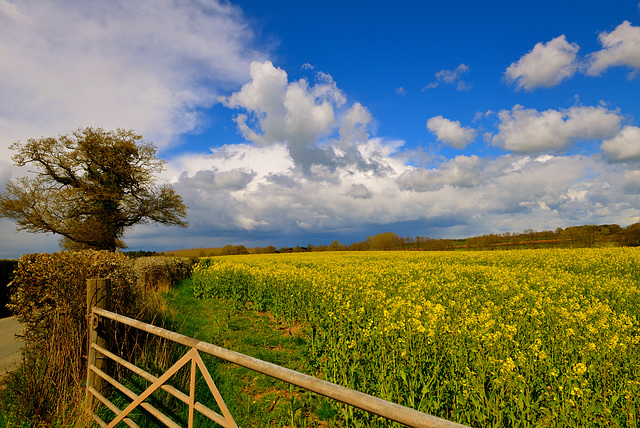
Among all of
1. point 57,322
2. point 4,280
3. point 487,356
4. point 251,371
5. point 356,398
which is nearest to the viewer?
point 356,398

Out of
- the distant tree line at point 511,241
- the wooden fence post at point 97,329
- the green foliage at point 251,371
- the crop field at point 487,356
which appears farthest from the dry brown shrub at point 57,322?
the distant tree line at point 511,241

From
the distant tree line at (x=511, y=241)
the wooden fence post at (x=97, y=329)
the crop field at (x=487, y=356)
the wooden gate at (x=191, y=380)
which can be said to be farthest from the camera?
the distant tree line at (x=511, y=241)

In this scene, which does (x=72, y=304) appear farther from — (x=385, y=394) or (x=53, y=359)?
(x=385, y=394)

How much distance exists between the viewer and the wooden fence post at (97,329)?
457cm

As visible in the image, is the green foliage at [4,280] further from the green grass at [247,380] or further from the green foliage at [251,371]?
the green grass at [247,380]

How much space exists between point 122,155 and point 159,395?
28.0 m

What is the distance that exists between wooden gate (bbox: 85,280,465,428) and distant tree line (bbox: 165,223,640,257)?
33.7 meters

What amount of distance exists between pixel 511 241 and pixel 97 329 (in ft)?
168

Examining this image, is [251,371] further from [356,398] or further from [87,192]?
[87,192]

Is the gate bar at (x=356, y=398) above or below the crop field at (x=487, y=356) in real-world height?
above

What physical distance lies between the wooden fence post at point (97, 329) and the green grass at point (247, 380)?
14.4 inches

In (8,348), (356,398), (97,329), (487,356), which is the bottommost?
(8,348)

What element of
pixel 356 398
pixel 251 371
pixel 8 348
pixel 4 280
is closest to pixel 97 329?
pixel 251 371

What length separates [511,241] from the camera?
4538 cm
